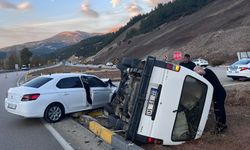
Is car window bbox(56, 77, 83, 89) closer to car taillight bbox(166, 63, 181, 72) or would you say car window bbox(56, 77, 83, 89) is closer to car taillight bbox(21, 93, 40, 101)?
car taillight bbox(21, 93, 40, 101)

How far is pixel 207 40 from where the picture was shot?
73062 millimetres

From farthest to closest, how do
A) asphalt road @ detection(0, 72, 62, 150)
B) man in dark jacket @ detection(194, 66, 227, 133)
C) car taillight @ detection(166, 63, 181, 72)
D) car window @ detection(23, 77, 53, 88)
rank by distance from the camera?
1. car window @ detection(23, 77, 53, 88)
2. asphalt road @ detection(0, 72, 62, 150)
3. man in dark jacket @ detection(194, 66, 227, 133)
4. car taillight @ detection(166, 63, 181, 72)

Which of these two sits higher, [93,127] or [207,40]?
[207,40]

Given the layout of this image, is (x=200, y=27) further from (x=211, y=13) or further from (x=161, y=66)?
(x=161, y=66)

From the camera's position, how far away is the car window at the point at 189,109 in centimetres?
710

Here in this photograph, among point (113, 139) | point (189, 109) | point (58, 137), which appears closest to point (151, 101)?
point (189, 109)

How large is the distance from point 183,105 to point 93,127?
2997 millimetres

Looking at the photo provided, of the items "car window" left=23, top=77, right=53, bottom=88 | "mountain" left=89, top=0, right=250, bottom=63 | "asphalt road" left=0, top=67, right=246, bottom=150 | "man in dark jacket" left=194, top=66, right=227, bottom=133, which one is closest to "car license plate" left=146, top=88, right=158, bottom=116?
"man in dark jacket" left=194, top=66, right=227, bottom=133

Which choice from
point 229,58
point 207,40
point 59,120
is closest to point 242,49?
point 229,58

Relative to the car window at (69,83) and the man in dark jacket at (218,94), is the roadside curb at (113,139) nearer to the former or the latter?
the man in dark jacket at (218,94)

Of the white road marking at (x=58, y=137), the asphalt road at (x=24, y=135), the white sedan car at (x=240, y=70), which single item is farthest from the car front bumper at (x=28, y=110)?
the white sedan car at (x=240, y=70)

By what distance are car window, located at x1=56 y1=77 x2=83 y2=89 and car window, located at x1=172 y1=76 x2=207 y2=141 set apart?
5218mm

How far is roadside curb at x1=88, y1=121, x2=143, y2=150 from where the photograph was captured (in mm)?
6926

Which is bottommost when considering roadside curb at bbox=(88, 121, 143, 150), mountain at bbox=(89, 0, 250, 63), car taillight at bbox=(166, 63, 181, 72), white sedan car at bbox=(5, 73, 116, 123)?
roadside curb at bbox=(88, 121, 143, 150)
